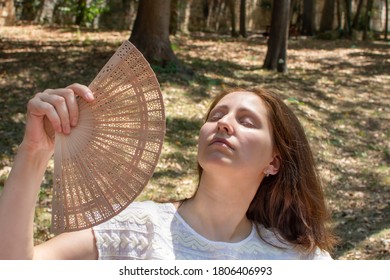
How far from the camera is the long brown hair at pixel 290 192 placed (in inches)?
92.4

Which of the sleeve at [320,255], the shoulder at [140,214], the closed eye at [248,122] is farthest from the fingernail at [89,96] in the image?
the sleeve at [320,255]

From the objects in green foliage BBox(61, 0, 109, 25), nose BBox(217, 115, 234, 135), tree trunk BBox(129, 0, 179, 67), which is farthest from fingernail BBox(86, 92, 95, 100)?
green foliage BBox(61, 0, 109, 25)

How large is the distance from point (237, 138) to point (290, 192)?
0.47m

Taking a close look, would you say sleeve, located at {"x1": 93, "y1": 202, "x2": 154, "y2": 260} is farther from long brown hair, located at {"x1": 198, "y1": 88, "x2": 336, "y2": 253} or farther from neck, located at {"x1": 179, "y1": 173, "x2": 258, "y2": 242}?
long brown hair, located at {"x1": 198, "y1": 88, "x2": 336, "y2": 253}

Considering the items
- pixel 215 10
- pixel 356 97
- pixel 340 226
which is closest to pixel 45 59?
pixel 356 97

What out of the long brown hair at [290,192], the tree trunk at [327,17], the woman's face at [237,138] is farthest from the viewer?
the tree trunk at [327,17]

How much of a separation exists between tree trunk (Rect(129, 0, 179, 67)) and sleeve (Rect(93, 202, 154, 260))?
25.7 ft

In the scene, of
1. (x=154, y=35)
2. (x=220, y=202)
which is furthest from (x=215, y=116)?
(x=154, y=35)

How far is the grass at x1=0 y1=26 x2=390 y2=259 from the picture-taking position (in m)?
6.18

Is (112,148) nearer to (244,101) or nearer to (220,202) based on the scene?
(220,202)

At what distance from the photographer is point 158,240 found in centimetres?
205

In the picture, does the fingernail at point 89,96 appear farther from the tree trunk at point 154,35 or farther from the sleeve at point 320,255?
the tree trunk at point 154,35

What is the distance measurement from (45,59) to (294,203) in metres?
8.23

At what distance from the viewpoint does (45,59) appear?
10.1 metres
